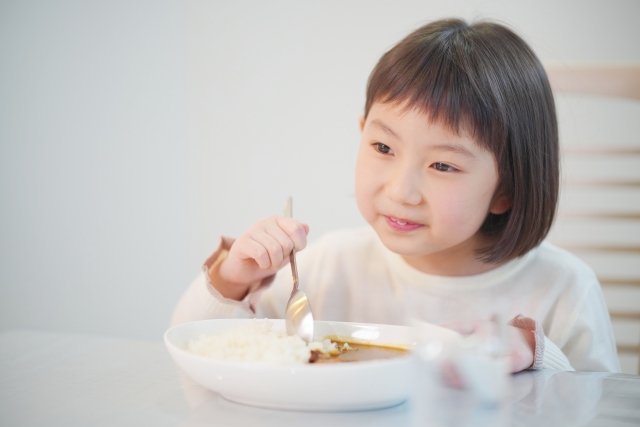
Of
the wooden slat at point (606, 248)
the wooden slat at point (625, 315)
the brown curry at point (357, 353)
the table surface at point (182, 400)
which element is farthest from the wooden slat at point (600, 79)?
the brown curry at point (357, 353)

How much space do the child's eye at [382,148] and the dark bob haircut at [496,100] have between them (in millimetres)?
71

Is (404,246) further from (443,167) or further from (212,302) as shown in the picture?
(212,302)

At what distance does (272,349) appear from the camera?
1.82ft

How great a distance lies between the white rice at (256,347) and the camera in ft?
1.78

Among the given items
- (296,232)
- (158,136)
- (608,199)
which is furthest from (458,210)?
(158,136)

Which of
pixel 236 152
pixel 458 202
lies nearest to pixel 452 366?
pixel 458 202

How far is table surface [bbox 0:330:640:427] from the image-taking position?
0.50 metres

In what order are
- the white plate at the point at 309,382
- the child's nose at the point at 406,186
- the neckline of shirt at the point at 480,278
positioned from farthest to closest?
the neckline of shirt at the point at 480,278 < the child's nose at the point at 406,186 < the white plate at the point at 309,382

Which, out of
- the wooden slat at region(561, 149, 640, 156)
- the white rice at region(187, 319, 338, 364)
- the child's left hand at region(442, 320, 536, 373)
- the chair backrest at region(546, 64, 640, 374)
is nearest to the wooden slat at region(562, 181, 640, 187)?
the wooden slat at region(561, 149, 640, 156)

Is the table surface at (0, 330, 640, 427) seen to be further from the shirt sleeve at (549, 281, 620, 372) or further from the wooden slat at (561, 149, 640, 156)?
the wooden slat at (561, 149, 640, 156)

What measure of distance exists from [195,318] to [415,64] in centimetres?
56

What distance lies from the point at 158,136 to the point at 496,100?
1760 millimetres

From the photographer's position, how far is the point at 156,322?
8.21ft

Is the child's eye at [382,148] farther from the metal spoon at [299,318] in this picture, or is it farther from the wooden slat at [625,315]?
the wooden slat at [625,315]
